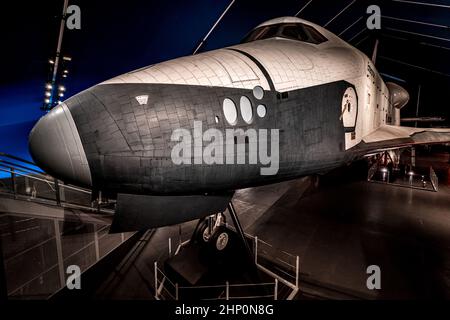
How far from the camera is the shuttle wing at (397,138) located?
3.50m

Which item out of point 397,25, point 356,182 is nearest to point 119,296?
point 356,182

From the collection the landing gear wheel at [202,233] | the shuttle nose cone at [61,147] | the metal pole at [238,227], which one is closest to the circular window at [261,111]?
the shuttle nose cone at [61,147]

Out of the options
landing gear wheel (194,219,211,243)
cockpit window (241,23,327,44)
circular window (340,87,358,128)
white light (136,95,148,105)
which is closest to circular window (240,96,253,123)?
white light (136,95,148,105)

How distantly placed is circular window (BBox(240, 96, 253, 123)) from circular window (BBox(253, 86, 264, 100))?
3.5 inches

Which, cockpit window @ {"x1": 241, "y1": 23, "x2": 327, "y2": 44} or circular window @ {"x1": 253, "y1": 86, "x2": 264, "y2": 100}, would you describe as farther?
cockpit window @ {"x1": 241, "y1": 23, "x2": 327, "y2": 44}

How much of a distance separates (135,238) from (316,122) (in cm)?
480

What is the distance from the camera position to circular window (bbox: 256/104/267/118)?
5.66ft

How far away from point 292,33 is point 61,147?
3002 mm

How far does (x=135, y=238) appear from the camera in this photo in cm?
520

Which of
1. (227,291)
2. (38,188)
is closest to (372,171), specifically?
(227,291)

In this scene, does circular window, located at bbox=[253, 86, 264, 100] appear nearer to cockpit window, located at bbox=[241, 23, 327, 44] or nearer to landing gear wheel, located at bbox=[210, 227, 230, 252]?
cockpit window, located at bbox=[241, 23, 327, 44]

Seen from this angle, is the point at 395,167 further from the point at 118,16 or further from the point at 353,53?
the point at 118,16

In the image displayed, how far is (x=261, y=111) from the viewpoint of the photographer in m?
1.74

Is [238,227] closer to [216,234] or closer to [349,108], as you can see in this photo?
[216,234]
